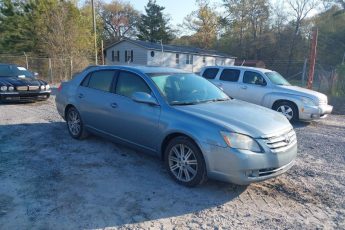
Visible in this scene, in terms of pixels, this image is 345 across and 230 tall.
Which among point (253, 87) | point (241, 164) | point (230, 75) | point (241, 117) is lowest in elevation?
point (241, 164)

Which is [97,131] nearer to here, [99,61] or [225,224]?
A: [225,224]

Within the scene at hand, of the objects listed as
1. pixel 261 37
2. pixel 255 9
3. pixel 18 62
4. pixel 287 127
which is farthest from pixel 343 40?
pixel 287 127

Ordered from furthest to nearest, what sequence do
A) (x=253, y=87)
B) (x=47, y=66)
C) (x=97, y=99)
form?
1. (x=47, y=66)
2. (x=253, y=87)
3. (x=97, y=99)

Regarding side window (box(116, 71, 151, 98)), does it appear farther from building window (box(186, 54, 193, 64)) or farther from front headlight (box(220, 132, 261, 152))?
building window (box(186, 54, 193, 64))

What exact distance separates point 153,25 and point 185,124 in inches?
1933

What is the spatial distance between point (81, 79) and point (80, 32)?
22.6 m

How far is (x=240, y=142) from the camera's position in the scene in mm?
3787

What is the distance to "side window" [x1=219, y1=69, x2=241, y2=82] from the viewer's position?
10172mm

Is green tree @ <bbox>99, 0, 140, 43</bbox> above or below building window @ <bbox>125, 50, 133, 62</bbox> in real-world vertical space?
above

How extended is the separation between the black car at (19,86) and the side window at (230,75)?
6.69 metres

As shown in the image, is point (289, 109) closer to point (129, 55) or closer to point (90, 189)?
point (90, 189)

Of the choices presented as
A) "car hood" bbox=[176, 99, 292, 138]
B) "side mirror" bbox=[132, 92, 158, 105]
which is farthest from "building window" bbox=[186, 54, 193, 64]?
"side mirror" bbox=[132, 92, 158, 105]

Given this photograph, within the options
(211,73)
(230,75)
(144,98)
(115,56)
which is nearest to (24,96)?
(211,73)

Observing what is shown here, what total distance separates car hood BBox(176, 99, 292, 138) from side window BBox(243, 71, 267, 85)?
199 inches
